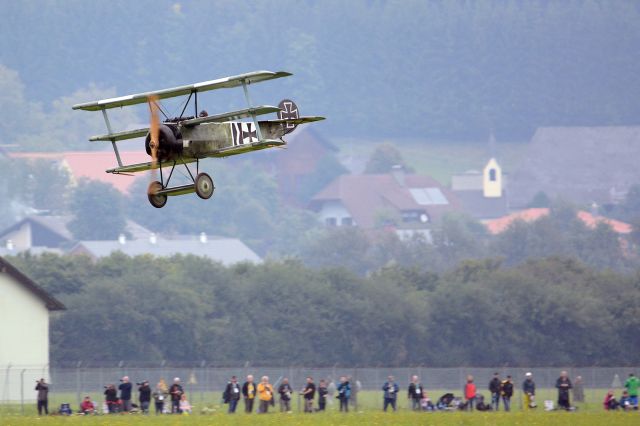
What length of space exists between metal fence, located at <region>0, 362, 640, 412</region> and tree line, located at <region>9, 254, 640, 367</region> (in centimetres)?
1831

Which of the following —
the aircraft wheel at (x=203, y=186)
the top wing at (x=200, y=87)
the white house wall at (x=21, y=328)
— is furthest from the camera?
the white house wall at (x=21, y=328)

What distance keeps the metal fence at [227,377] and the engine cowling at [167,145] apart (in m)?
14.9

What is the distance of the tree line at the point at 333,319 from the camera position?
247 ft

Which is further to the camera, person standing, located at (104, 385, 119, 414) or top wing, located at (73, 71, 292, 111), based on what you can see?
person standing, located at (104, 385, 119, 414)

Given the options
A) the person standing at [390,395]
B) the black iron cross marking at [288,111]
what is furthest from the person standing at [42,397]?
the black iron cross marking at [288,111]

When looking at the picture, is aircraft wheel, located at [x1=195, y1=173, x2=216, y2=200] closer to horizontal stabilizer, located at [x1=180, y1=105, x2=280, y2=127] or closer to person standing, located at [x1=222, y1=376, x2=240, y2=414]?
horizontal stabilizer, located at [x1=180, y1=105, x2=280, y2=127]

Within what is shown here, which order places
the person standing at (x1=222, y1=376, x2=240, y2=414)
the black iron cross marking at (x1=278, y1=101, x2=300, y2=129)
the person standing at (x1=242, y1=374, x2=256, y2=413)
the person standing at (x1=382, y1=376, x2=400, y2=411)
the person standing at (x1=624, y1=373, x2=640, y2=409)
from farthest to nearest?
the person standing at (x1=382, y1=376, x2=400, y2=411), the person standing at (x1=624, y1=373, x2=640, y2=409), the person standing at (x1=222, y1=376, x2=240, y2=414), the person standing at (x1=242, y1=374, x2=256, y2=413), the black iron cross marking at (x1=278, y1=101, x2=300, y2=129)

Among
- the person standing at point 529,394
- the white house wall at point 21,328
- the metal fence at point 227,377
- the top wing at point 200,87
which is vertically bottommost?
the person standing at point 529,394

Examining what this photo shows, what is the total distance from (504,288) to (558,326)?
4.17 metres

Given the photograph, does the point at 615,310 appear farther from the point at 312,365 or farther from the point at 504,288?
the point at 312,365

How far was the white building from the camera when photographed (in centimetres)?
5612

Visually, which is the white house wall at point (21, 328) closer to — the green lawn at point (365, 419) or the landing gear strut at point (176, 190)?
the green lawn at point (365, 419)

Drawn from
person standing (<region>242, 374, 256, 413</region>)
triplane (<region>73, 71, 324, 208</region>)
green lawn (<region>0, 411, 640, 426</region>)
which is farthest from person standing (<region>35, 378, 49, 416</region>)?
triplane (<region>73, 71, 324, 208</region>)

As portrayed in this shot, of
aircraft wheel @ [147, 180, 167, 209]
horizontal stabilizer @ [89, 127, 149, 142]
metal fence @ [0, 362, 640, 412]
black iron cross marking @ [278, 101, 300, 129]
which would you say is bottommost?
metal fence @ [0, 362, 640, 412]
